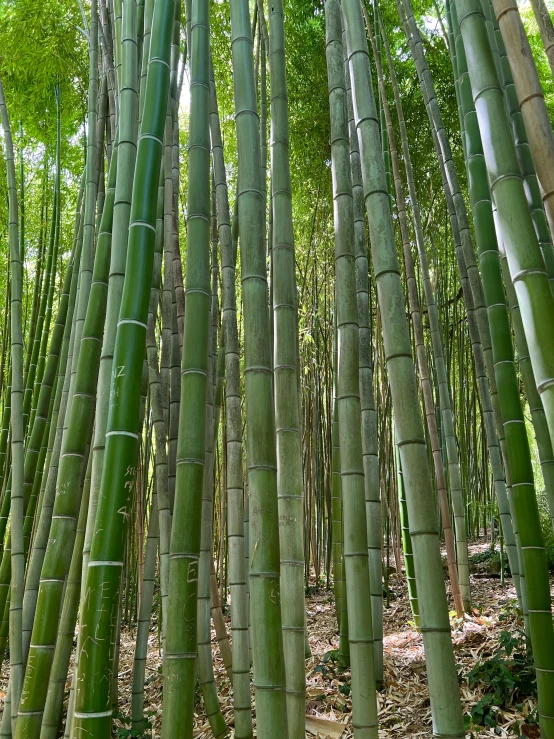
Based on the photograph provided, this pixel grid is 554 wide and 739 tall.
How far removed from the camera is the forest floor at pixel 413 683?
2006 mm

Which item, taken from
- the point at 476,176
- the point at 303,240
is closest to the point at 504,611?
the point at 476,176

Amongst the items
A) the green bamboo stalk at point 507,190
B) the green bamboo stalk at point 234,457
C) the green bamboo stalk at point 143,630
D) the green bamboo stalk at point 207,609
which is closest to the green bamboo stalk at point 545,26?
the green bamboo stalk at point 507,190

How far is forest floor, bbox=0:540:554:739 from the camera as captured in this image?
201 cm

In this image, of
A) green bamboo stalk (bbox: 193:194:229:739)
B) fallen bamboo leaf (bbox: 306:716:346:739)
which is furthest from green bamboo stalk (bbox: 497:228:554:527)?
fallen bamboo leaf (bbox: 306:716:346:739)

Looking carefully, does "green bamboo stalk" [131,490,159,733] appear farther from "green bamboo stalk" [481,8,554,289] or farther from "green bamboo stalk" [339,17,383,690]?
"green bamboo stalk" [481,8,554,289]

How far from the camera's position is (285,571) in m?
1.44

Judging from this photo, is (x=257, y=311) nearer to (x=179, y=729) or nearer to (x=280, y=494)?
(x=280, y=494)

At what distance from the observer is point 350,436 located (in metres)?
1.39

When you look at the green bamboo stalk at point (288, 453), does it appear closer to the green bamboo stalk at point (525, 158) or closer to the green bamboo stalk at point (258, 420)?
the green bamboo stalk at point (258, 420)

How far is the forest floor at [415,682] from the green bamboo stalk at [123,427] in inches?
50.1

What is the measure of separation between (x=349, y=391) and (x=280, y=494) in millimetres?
285

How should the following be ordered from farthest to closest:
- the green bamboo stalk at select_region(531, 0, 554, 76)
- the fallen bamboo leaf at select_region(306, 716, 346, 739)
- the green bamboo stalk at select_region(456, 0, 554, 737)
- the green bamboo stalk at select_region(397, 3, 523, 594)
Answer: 1. the green bamboo stalk at select_region(397, 3, 523, 594)
2. the fallen bamboo leaf at select_region(306, 716, 346, 739)
3. the green bamboo stalk at select_region(531, 0, 554, 76)
4. the green bamboo stalk at select_region(456, 0, 554, 737)

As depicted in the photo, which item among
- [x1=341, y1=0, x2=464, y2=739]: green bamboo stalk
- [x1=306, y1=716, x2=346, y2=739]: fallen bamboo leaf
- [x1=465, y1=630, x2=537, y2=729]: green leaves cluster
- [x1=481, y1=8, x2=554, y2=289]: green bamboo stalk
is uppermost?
[x1=481, y1=8, x2=554, y2=289]: green bamboo stalk

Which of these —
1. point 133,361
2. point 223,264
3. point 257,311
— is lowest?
point 133,361
